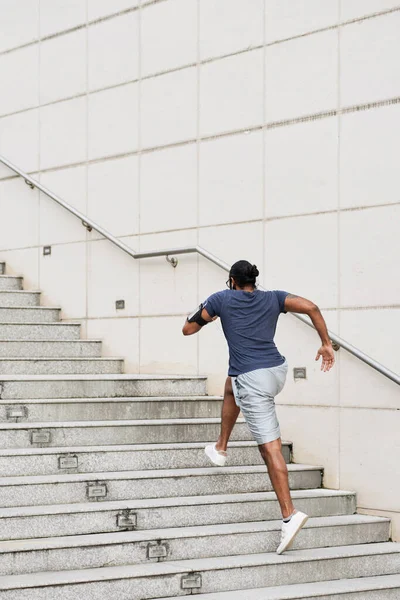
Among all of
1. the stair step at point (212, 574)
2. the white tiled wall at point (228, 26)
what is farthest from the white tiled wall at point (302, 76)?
the stair step at point (212, 574)

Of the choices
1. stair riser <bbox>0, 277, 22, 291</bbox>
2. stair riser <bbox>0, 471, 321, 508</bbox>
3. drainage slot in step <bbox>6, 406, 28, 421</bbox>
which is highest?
stair riser <bbox>0, 277, 22, 291</bbox>

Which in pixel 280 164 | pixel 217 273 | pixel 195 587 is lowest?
pixel 195 587

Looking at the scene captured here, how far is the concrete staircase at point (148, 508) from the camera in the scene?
235 inches

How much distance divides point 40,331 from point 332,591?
3980 mm

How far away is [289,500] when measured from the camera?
6391 mm

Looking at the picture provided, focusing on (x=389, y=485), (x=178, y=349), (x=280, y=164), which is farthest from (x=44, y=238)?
(x=389, y=485)

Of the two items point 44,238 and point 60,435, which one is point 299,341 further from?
point 44,238

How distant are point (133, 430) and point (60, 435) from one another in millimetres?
565

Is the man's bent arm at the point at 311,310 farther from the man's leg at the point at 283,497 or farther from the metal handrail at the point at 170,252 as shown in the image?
the metal handrail at the point at 170,252

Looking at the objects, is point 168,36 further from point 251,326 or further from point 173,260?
point 251,326

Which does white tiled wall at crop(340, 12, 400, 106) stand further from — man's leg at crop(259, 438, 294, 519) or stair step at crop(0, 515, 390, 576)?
stair step at crop(0, 515, 390, 576)

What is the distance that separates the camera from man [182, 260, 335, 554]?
649 cm

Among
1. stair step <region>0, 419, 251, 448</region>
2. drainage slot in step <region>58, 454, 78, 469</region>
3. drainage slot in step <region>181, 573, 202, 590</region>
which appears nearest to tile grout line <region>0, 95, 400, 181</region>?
stair step <region>0, 419, 251, 448</region>

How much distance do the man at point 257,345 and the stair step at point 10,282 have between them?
378 cm
